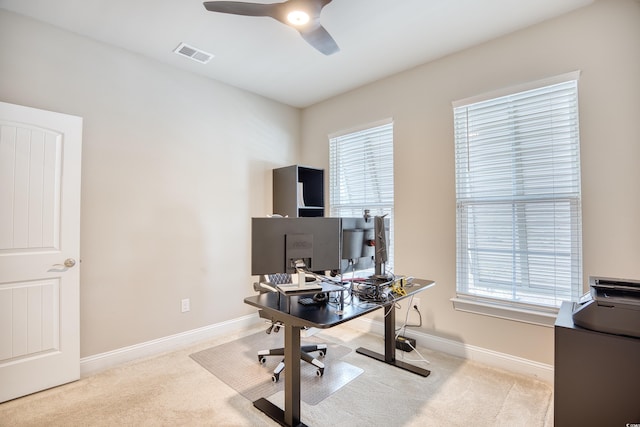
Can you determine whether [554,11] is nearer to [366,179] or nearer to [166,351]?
[366,179]

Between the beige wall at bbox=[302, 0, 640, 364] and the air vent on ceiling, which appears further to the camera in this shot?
the air vent on ceiling

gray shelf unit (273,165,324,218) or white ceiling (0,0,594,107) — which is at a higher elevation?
white ceiling (0,0,594,107)

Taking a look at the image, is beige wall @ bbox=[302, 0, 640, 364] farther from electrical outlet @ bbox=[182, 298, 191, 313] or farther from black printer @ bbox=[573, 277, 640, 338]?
electrical outlet @ bbox=[182, 298, 191, 313]

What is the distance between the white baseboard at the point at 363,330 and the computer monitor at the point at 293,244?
1532 mm

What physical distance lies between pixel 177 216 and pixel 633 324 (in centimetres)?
337

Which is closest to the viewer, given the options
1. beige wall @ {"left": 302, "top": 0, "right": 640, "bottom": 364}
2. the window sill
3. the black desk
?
the black desk

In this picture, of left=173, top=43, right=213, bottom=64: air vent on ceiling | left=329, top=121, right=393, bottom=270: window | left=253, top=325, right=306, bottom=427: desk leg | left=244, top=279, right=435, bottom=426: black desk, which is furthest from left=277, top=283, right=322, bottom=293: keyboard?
left=173, top=43, right=213, bottom=64: air vent on ceiling

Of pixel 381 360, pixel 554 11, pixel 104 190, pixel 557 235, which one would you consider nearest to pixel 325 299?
pixel 381 360

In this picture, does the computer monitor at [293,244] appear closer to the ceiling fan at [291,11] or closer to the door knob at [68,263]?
the ceiling fan at [291,11]

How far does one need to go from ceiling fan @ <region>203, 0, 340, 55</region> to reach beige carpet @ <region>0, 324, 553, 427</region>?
2.51 meters

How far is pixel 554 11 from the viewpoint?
2289 mm

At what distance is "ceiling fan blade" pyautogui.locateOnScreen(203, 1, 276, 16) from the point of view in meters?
1.75

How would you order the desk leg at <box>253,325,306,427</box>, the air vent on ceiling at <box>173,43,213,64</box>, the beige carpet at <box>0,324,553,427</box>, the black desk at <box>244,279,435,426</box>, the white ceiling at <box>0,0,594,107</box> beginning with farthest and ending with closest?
the air vent on ceiling at <box>173,43,213,64</box> < the white ceiling at <box>0,0,594,107</box> < the beige carpet at <box>0,324,553,427</box> < the desk leg at <box>253,325,306,427</box> < the black desk at <box>244,279,435,426</box>

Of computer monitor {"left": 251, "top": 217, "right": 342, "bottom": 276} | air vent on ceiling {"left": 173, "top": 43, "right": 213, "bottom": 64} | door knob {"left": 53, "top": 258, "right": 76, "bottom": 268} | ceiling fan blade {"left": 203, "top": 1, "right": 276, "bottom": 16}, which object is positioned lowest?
door knob {"left": 53, "top": 258, "right": 76, "bottom": 268}
